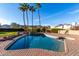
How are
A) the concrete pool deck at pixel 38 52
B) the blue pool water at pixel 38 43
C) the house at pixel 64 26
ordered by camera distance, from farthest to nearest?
1. the house at pixel 64 26
2. the blue pool water at pixel 38 43
3. the concrete pool deck at pixel 38 52

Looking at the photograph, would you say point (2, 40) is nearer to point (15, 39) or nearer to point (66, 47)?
point (15, 39)

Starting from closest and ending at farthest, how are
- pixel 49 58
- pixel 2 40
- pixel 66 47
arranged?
pixel 49 58 → pixel 66 47 → pixel 2 40

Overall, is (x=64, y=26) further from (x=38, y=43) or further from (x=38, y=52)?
(x=38, y=52)

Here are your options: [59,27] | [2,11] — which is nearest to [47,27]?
[59,27]

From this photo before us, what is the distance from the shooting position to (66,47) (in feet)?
25.2

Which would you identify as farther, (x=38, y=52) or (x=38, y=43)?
(x=38, y=43)

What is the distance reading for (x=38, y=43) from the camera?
823cm

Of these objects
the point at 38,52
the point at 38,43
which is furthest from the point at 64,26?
the point at 38,52

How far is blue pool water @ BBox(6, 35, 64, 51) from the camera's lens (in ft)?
25.7

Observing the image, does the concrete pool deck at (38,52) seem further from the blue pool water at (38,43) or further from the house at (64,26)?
the house at (64,26)

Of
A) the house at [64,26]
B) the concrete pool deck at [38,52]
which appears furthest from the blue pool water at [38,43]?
the house at [64,26]

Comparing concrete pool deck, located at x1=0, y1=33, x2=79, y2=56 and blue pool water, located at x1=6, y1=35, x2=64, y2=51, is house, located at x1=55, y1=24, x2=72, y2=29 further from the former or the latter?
concrete pool deck, located at x1=0, y1=33, x2=79, y2=56

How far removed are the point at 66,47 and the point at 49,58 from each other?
0.92m

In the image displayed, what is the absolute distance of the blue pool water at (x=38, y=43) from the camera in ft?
25.7
